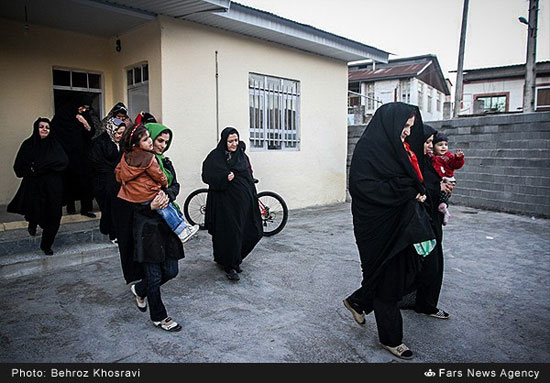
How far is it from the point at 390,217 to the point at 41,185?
395 cm

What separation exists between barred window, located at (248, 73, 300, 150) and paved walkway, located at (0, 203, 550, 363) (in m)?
3.11

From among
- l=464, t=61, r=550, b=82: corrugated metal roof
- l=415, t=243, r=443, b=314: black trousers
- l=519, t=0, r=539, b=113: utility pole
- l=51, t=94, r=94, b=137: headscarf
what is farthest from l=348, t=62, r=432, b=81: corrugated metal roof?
l=415, t=243, r=443, b=314: black trousers

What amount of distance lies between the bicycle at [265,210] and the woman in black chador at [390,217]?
3.48 m

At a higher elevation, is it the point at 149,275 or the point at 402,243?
the point at 402,243

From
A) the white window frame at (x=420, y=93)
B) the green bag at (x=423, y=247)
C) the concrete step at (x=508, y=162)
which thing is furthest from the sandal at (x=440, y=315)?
the white window frame at (x=420, y=93)

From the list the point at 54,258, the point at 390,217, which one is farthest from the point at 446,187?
the point at 54,258

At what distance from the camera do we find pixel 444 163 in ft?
12.6

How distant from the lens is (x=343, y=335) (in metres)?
3.06

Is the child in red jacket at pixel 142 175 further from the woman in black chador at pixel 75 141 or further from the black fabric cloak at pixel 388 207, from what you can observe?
the woman in black chador at pixel 75 141

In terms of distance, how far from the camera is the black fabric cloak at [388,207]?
8.91ft

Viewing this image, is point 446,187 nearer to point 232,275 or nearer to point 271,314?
point 271,314

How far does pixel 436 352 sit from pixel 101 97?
6857 mm
